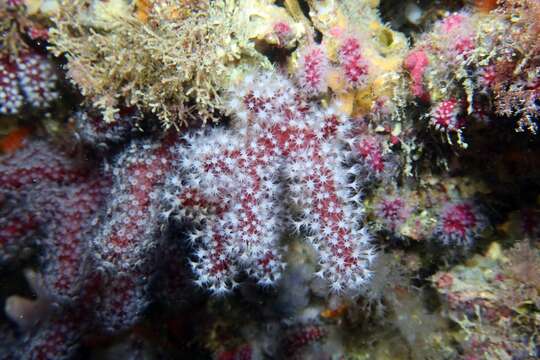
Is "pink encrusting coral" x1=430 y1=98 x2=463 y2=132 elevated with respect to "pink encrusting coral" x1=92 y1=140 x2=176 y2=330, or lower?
elevated

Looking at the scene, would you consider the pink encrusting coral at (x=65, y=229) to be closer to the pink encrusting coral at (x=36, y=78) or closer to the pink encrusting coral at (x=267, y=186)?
the pink encrusting coral at (x=36, y=78)

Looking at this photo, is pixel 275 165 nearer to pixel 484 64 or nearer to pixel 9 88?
pixel 484 64

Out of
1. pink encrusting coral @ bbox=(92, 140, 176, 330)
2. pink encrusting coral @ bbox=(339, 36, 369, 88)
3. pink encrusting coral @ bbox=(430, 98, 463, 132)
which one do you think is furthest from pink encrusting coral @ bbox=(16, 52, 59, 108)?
pink encrusting coral @ bbox=(430, 98, 463, 132)

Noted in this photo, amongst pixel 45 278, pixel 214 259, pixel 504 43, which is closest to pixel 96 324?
pixel 45 278

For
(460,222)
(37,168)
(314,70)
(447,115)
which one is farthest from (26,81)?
(460,222)

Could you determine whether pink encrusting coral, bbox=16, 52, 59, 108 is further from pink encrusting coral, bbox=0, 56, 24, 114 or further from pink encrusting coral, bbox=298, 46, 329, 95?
pink encrusting coral, bbox=298, 46, 329, 95

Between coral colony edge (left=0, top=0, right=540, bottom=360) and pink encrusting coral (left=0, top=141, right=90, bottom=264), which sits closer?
coral colony edge (left=0, top=0, right=540, bottom=360)

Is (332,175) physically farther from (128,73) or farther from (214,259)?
(128,73)
